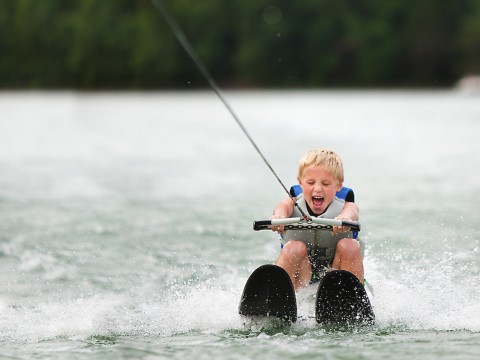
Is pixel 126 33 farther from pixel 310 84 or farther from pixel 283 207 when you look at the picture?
pixel 283 207

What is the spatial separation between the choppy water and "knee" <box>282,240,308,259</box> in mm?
252

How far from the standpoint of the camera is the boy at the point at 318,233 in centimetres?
551

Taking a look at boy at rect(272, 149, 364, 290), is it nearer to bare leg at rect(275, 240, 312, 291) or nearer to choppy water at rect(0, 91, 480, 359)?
bare leg at rect(275, 240, 312, 291)

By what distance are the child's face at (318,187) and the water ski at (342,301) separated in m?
0.49

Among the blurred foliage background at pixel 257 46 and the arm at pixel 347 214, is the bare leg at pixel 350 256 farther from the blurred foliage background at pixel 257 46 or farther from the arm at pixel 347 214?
the blurred foliage background at pixel 257 46

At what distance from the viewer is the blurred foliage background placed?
257 feet

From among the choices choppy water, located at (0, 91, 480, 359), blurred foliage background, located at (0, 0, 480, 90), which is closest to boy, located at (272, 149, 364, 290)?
choppy water, located at (0, 91, 480, 359)

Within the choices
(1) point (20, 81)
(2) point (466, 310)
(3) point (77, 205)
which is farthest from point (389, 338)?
(1) point (20, 81)

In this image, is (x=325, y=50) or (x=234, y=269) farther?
(x=325, y=50)

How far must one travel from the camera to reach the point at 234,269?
24.6ft

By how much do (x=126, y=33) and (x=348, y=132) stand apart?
5878cm

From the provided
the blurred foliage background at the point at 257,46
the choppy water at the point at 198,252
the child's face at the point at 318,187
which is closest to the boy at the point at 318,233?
the child's face at the point at 318,187

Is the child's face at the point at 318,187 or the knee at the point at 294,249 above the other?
the child's face at the point at 318,187

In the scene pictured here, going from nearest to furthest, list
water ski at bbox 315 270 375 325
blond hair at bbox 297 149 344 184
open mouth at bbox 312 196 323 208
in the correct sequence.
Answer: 1. water ski at bbox 315 270 375 325
2. blond hair at bbox 297 149 344 184
3. open mouth at bbox 312 196 323 208
